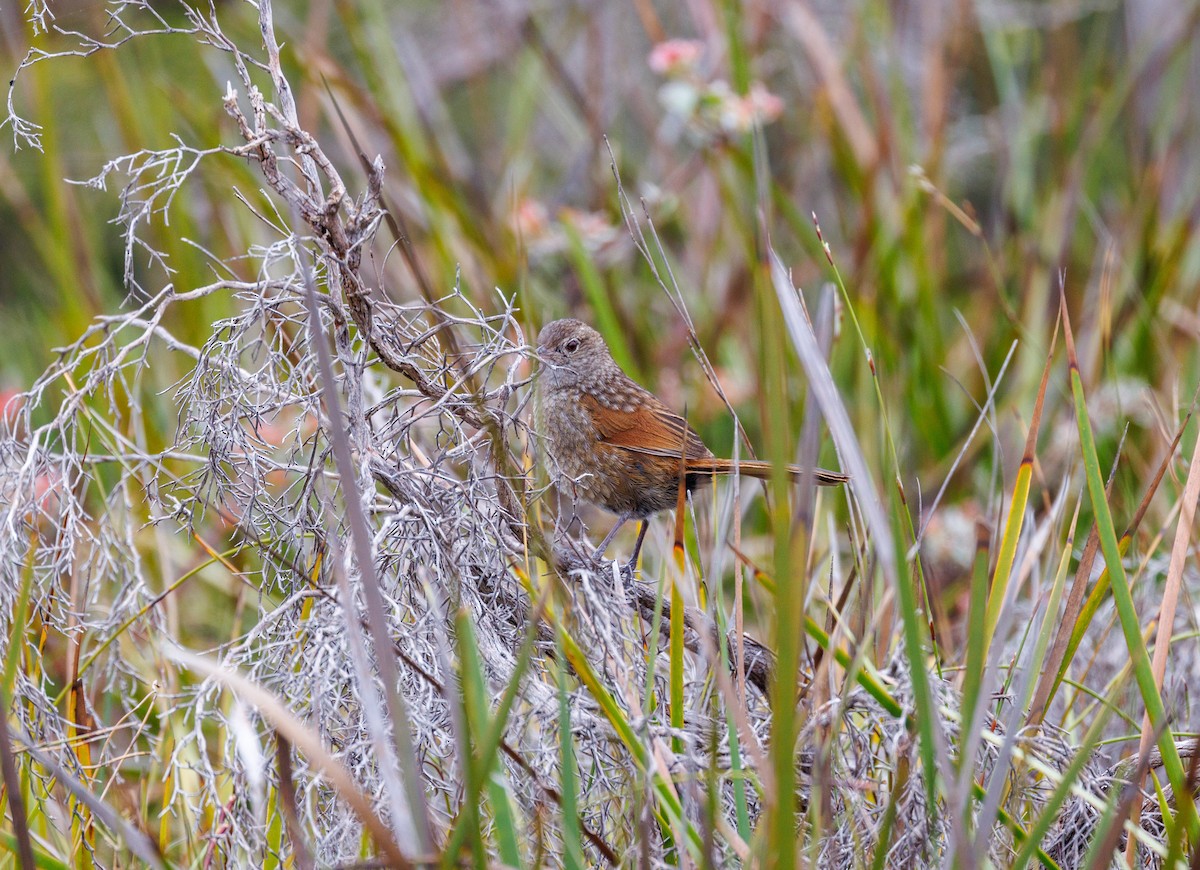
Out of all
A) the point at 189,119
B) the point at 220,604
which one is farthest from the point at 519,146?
the point at 220,604

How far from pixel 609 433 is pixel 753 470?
499 mm

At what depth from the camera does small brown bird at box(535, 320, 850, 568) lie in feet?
8.21

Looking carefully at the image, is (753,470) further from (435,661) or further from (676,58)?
(676,58)

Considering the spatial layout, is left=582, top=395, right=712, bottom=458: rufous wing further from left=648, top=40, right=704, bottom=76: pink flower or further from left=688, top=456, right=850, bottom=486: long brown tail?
left=648, top=40, right=704, bottom=76: pink flower

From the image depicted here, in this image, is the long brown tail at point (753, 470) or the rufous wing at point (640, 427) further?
the rufous wing at point (640, 427)

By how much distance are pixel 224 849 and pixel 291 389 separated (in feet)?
Answer: 2.18

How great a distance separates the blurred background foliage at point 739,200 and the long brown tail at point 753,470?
0.84 m

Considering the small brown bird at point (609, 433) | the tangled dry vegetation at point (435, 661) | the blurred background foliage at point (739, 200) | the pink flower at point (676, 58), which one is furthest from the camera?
the pink flower at point (676, 58)

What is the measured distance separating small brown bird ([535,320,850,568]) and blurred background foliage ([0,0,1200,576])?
A: 365 millimetres

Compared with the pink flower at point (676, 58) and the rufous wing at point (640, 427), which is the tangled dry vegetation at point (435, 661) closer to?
the rufous wing at point (640, 427)

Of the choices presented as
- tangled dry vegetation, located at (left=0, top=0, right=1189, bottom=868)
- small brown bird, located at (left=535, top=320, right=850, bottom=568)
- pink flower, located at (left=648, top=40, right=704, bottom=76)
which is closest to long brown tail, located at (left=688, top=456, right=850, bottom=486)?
small brown bird, located at (left=535, top=320, right=850, bottom=568)

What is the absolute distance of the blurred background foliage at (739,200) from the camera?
3.69 m

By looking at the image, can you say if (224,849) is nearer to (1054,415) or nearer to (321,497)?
(321,497)

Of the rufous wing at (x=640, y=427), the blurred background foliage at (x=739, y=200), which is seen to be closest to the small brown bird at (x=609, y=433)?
the rufous wing at (x=640, y=427)
